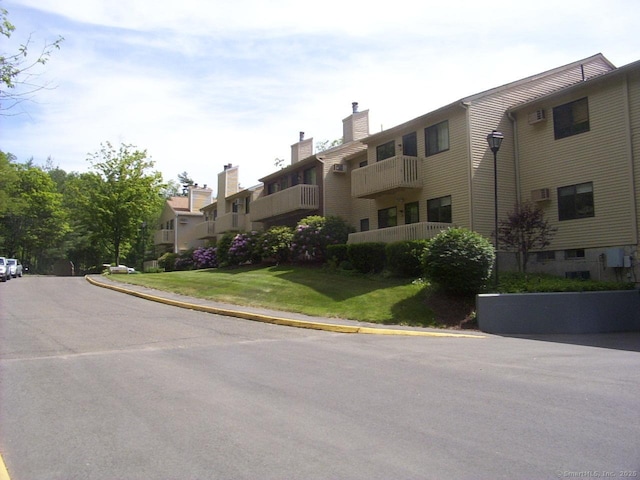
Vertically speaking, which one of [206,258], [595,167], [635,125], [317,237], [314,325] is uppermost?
[635,125]

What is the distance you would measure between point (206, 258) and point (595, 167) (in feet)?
81.4

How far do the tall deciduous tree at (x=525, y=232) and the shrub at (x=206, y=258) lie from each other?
21312mm

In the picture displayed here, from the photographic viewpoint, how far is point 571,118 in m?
18.2

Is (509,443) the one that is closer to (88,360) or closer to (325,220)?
(88,360)

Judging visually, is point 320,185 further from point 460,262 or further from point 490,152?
point 460,262

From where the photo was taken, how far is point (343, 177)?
28.1 m

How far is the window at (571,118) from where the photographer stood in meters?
17.7

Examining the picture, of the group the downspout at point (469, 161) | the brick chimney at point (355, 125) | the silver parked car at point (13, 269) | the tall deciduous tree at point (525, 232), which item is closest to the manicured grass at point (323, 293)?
the tall deciduous tree at point (525, 232)

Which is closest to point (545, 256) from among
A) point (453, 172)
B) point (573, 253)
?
point (573, 253)

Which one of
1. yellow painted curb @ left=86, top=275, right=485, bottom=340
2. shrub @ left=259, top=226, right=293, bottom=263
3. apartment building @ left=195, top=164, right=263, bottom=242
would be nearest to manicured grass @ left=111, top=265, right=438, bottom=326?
yellow painted curb @ left=86, top=275, right=485, bottom=340

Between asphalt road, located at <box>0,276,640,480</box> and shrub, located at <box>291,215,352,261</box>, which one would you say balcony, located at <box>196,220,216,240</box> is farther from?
asphalt road, located at <box>0,276,640,480</box>

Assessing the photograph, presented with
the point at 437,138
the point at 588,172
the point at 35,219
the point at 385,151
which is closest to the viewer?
the point at 588,172

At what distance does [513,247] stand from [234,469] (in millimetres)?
15906

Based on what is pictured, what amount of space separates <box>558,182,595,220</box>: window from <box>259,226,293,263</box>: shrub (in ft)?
40.6
